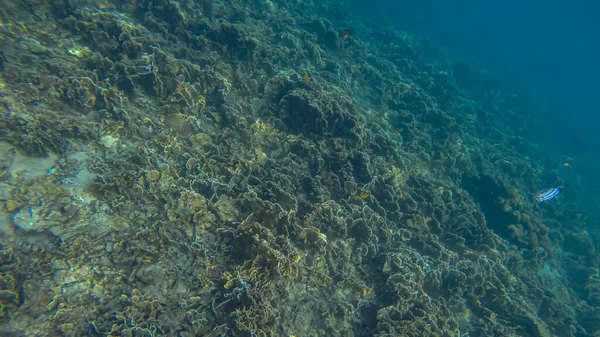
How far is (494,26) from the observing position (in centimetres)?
6906

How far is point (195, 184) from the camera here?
619 cm

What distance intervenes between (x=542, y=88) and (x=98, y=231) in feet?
173

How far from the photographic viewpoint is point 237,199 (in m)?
6.20

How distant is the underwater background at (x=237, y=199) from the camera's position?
4.71 metres

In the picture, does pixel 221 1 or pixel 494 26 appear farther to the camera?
pixel 494 26

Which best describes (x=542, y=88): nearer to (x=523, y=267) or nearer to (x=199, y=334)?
(x=523, y=267)

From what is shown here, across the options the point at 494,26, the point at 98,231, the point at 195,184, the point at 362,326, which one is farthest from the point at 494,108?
the point at 494,26

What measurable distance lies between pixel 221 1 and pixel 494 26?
8011 centimetres

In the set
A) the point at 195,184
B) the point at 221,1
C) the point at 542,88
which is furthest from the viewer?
the point at 542,88

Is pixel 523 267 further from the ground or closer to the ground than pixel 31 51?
further from the ground

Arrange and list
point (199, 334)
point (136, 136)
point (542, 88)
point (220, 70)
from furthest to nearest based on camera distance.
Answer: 1. point (542, 88)
2. point (220, 70)
3. point (136, 136)
4. point (199, 334)

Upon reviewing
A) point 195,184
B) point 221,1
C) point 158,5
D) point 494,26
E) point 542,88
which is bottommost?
point 195,184

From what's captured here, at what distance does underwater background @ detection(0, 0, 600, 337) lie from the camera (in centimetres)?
471

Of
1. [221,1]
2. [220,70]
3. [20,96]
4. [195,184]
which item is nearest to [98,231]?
[195,184]
